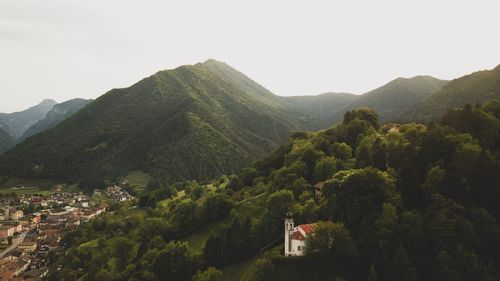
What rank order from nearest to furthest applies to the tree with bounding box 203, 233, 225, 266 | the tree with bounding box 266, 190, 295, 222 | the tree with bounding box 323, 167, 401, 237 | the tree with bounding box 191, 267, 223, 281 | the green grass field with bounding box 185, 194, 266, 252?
the tree with bounding box 323, 167, 401, 237 → the tree with bounding box 191, 267, 223, 281 → the tree with bounding box 266, 190, 295, 222 → the tree with bounding box 203, 233, 225, 266 → the green grass field with bounding box 185, 194, 266, 252

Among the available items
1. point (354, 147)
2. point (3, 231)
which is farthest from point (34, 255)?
point (354, 147)

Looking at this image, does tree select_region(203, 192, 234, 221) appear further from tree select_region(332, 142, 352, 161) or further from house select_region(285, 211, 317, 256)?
house select_region(285, 211, 317, 256)

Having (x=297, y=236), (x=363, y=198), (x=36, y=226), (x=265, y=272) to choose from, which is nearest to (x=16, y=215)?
(x=36, y=226)

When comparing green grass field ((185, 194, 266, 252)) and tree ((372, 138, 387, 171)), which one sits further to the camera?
green grass field ((185, 194, 266, 252))

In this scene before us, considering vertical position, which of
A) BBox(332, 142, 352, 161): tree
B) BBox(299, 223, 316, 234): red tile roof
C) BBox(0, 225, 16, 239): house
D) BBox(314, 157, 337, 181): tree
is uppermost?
BBox(332, 142, 352, 161): tree

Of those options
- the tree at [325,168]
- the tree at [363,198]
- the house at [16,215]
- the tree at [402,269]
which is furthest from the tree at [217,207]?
the house at [16,215]

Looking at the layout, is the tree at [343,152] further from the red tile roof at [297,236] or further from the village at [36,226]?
the village at [36,226]

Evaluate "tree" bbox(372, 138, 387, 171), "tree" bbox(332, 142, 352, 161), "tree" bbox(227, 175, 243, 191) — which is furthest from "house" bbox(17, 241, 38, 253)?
"tree" bbox(372, 138, 387, 171)
